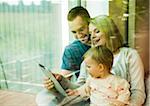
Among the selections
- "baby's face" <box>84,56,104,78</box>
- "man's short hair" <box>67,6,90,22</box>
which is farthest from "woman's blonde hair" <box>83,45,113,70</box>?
"man's short hair" <box>67,6,90,22</box>

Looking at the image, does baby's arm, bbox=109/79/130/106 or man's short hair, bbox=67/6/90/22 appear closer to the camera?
baby's arm, bbox=109/79/130/106

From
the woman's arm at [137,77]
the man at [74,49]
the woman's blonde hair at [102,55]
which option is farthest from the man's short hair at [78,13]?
the woman's arm at [137,77]

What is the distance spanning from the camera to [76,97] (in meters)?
1.25

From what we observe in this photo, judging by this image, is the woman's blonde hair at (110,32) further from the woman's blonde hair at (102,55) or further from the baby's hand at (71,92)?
the baby's hand at (71,92)

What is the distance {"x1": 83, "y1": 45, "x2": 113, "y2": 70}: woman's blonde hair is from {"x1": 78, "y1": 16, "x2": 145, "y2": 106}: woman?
3 centimetres

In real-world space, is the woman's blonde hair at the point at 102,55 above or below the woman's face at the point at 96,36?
below

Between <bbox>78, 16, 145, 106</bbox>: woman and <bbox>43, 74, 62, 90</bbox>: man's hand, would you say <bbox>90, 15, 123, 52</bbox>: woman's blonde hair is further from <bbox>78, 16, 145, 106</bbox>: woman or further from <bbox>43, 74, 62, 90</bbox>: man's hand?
<bbox>43, 74, 62, 90</bbox>: man's hand

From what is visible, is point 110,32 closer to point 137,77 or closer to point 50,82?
point 137,77

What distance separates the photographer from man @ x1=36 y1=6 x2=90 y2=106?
1254mm

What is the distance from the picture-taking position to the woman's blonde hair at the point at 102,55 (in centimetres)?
115

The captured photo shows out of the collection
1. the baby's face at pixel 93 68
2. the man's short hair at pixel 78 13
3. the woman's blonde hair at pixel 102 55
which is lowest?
the baby's face at pixel 93 68

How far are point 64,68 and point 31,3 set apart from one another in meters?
0.44

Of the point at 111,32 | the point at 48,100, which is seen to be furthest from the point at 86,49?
the point at 48,100

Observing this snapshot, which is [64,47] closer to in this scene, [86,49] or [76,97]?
[86,49]
